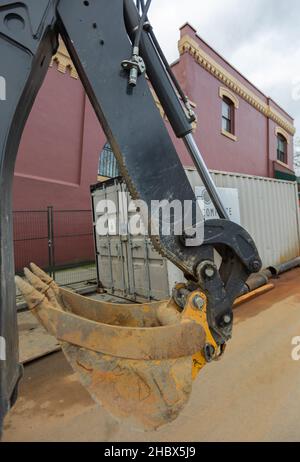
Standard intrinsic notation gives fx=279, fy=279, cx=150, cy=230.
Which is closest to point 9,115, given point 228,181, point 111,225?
point 111,225

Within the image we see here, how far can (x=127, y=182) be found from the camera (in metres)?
1.64

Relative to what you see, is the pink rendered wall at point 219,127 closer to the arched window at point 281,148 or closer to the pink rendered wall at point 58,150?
the arched window at point 281,148

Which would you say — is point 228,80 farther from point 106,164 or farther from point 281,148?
point 106,164

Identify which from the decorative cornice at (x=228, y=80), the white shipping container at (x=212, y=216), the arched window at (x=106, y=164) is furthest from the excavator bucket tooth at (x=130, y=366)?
the decorative cornice at (x=228, y=80)

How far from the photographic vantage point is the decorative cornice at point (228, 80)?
11.8 metres

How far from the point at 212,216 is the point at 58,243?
198 inches

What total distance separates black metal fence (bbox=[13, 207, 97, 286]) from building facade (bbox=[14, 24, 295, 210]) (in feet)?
1.22

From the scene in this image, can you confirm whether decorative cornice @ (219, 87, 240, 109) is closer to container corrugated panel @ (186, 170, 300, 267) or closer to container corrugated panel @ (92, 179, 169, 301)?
container corrugated panel @ (186, 170, 300, 267)

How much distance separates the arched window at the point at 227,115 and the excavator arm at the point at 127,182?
13418mm

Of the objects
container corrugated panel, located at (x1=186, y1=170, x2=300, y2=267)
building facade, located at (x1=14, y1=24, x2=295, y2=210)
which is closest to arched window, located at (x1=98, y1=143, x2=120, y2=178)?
building facade, located at (x1=14, y1=24, x2=295, y2=210)

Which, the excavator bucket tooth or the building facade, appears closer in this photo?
the excavator bucket tooth

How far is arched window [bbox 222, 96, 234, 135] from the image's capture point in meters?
14.1

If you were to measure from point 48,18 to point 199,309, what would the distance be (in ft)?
5.92

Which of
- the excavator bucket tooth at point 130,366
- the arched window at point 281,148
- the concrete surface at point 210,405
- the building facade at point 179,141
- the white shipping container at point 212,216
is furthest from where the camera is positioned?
the arched window at point 281,148
